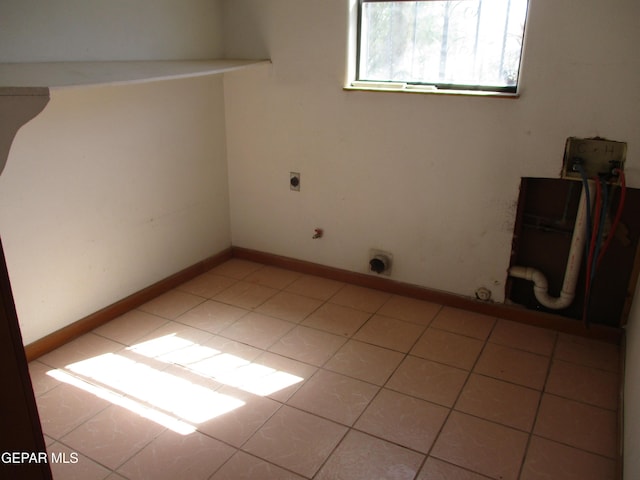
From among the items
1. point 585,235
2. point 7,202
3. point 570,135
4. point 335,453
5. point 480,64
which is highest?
point 480,64

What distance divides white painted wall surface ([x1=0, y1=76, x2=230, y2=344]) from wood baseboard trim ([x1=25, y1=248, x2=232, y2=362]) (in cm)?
3

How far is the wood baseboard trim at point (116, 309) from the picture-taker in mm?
2609

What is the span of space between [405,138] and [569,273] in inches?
43.3

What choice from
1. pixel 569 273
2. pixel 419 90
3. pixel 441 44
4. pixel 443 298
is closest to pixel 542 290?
pixel 569 273

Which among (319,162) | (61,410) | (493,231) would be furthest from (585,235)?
(61,410)

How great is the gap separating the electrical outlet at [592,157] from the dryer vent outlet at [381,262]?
1.08 m

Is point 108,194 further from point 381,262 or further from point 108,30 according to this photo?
point 381,262

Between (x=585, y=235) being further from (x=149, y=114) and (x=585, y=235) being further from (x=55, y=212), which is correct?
(x=55, y=212)

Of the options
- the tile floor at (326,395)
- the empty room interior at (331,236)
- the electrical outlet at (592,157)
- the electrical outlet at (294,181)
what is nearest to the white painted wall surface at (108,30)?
the empty room interior at (331,236)

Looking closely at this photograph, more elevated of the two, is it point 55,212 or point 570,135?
point 570,135

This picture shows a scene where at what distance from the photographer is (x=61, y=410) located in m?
2.23

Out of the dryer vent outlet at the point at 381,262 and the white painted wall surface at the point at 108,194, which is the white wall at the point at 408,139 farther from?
the white painted wall surface at the point at 108,194

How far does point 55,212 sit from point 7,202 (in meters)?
0.25

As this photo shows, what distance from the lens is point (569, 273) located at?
107 inches
